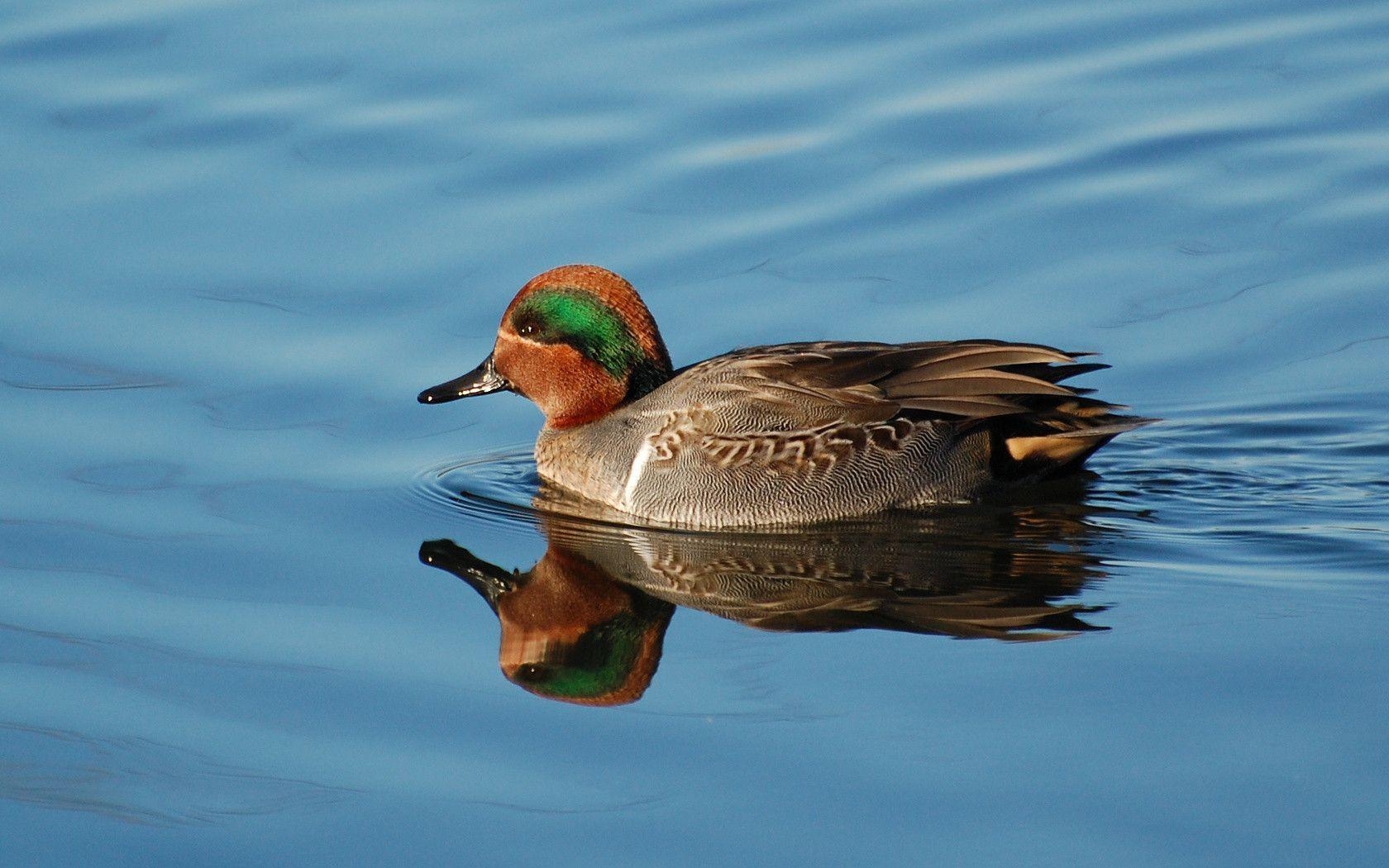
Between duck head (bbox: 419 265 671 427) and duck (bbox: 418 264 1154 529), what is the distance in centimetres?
34

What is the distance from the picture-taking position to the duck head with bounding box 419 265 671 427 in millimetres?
9414

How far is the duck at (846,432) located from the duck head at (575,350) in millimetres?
340

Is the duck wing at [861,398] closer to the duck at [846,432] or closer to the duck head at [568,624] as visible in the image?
the duck at [846,432]

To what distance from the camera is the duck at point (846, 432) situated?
885 cm

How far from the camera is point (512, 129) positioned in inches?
493

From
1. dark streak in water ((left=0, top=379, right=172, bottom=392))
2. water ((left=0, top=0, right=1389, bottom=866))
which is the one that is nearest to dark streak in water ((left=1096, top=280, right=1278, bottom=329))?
water ((left=0, top=0, right=1389, bottom=866))

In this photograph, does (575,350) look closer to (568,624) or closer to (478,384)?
(478,384)

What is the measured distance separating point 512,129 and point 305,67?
70.7 inches

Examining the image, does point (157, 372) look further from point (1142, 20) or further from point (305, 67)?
point (1142, 20)

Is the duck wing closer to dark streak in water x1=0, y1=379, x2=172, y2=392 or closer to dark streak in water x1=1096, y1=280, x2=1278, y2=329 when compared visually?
dark streak in water x1=1096, y1=280, x2=1278, y2=329

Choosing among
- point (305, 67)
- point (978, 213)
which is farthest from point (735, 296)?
point (305, 67)

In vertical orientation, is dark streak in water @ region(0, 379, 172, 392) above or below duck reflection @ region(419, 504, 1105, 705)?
above

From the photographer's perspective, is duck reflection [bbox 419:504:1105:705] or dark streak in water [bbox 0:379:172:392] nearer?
duck reflection [bbox 419:504:1105:705]

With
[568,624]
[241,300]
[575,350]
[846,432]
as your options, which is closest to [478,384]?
[575,350]
